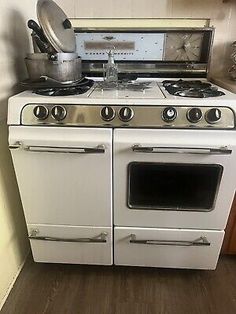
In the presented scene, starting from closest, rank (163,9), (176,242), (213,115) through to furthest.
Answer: (213,115)
(176,242)
(163,9)

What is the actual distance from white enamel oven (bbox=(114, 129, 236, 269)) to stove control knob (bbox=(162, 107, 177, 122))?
0.15 ft

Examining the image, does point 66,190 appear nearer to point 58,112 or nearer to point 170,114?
point 58,112

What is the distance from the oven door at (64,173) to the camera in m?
0.97

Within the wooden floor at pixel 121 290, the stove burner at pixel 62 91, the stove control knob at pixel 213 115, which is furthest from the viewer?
the wooden floor at pixel 121 290

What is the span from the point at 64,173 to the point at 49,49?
54cm

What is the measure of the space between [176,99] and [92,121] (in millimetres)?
335

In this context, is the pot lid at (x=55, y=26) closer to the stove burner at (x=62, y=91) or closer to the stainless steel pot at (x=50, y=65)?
the stainless steel pot at (x=50, y=65)

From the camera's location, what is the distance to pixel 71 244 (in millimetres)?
1228

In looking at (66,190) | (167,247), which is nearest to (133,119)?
(66,190)

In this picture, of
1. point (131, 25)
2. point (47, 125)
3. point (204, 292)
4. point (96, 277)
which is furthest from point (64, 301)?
point (131, 25)

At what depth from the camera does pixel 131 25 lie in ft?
4.69

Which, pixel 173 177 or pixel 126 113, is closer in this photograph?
pixel 126 113

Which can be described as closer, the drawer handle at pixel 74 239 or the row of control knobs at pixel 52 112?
the row of control knobs at pixel 52 112

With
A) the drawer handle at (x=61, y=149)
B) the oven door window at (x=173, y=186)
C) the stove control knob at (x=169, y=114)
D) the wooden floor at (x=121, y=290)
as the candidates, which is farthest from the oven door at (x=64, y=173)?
the wooden floor at (x=121, y=290)
